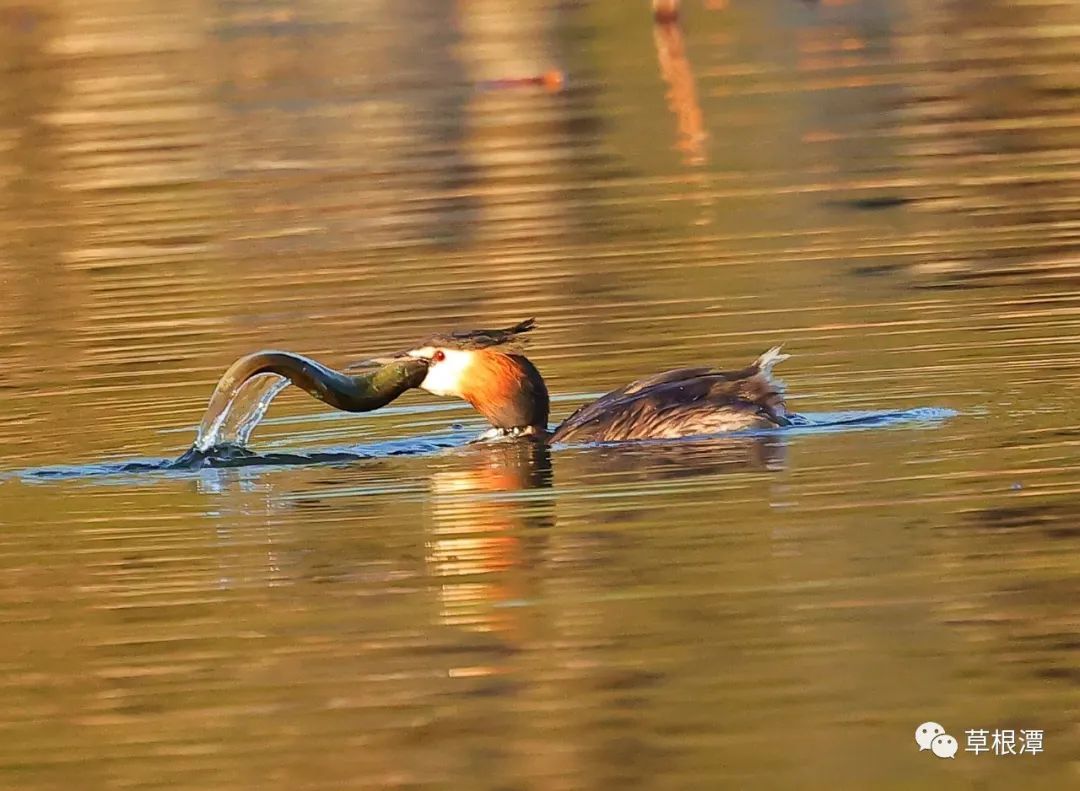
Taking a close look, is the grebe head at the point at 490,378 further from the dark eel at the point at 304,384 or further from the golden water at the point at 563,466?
the golden water at the point at 563,466

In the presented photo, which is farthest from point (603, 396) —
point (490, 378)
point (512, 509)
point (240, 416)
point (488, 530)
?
point (488, 530)

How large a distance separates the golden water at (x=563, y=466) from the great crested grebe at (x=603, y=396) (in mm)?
178

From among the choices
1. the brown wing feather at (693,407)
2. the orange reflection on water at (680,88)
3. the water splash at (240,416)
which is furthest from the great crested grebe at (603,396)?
the orange reflection on water at (680,88)

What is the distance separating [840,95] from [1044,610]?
51.8ft

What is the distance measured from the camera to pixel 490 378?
36.4 ft

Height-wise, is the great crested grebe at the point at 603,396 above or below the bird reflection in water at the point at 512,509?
above

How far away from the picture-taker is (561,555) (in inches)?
339

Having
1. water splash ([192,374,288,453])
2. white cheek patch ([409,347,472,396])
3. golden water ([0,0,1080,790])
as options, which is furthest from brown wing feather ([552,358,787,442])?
water splash ([192,374,288,453])

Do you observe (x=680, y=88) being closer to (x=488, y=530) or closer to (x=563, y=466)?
(x=563, y=466)

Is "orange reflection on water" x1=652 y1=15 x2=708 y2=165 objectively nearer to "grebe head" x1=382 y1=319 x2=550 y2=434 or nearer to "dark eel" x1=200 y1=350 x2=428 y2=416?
"grebe head" x1=382 y1=319 x2=550 y2=434

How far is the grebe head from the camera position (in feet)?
36.1

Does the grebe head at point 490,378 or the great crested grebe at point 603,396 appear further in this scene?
the grebe head at point 490,378

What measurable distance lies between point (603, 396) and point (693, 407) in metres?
0.60

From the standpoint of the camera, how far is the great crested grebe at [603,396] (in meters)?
10.5
